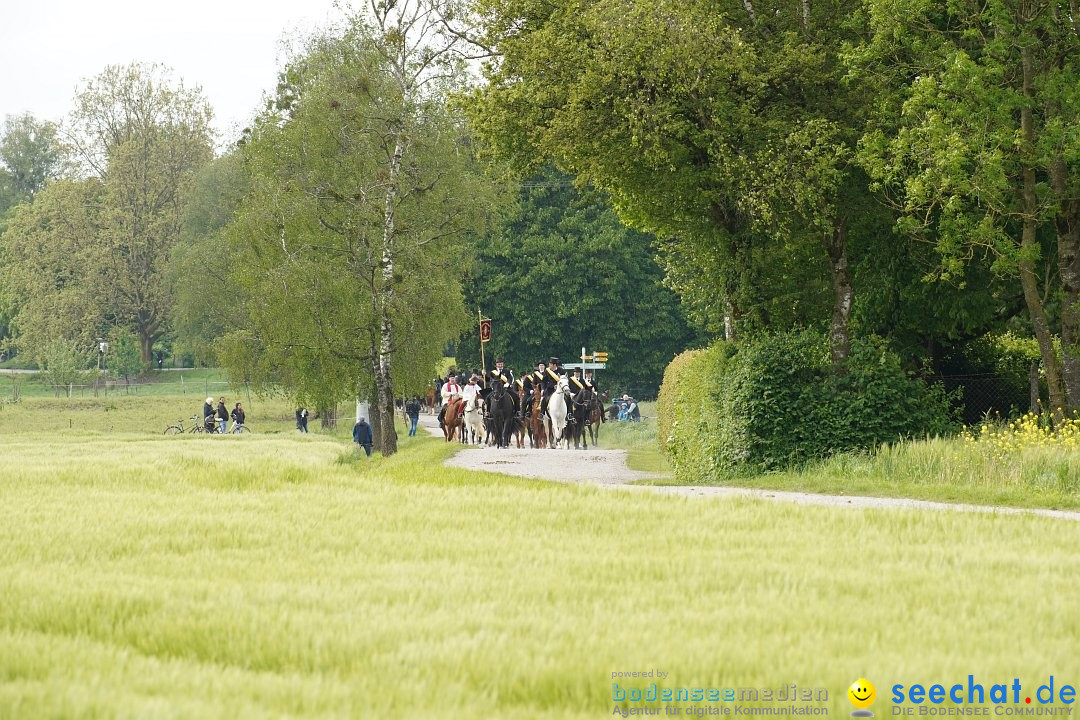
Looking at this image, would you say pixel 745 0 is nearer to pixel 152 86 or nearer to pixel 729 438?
pixel 729 438

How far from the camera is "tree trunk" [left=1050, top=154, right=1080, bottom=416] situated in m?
23.5

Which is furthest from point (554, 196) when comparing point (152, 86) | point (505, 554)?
point (505, 554)

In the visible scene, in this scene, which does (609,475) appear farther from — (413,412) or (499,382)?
(413,412)

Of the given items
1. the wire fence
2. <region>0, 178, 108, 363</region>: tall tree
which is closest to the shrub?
the wire fence

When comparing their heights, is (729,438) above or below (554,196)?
below

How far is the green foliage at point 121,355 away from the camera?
82.2 m

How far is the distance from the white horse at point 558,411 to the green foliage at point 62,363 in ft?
146

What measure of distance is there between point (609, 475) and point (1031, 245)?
9.39m

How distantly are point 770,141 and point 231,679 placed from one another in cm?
1846

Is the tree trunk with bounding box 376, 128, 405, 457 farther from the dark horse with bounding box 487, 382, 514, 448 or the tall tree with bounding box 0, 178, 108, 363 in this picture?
the tall tree with bounding box 0, 178, 108, 363

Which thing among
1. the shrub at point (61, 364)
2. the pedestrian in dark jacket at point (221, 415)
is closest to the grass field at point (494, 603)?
the pedestrian in dark jacket at point (221, 415)

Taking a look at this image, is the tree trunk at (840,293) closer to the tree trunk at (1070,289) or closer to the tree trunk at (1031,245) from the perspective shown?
the tree trunk at (1031,245)

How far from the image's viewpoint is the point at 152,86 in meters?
79.8

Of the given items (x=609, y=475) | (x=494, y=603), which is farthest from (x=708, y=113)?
(x=494, y=603)
